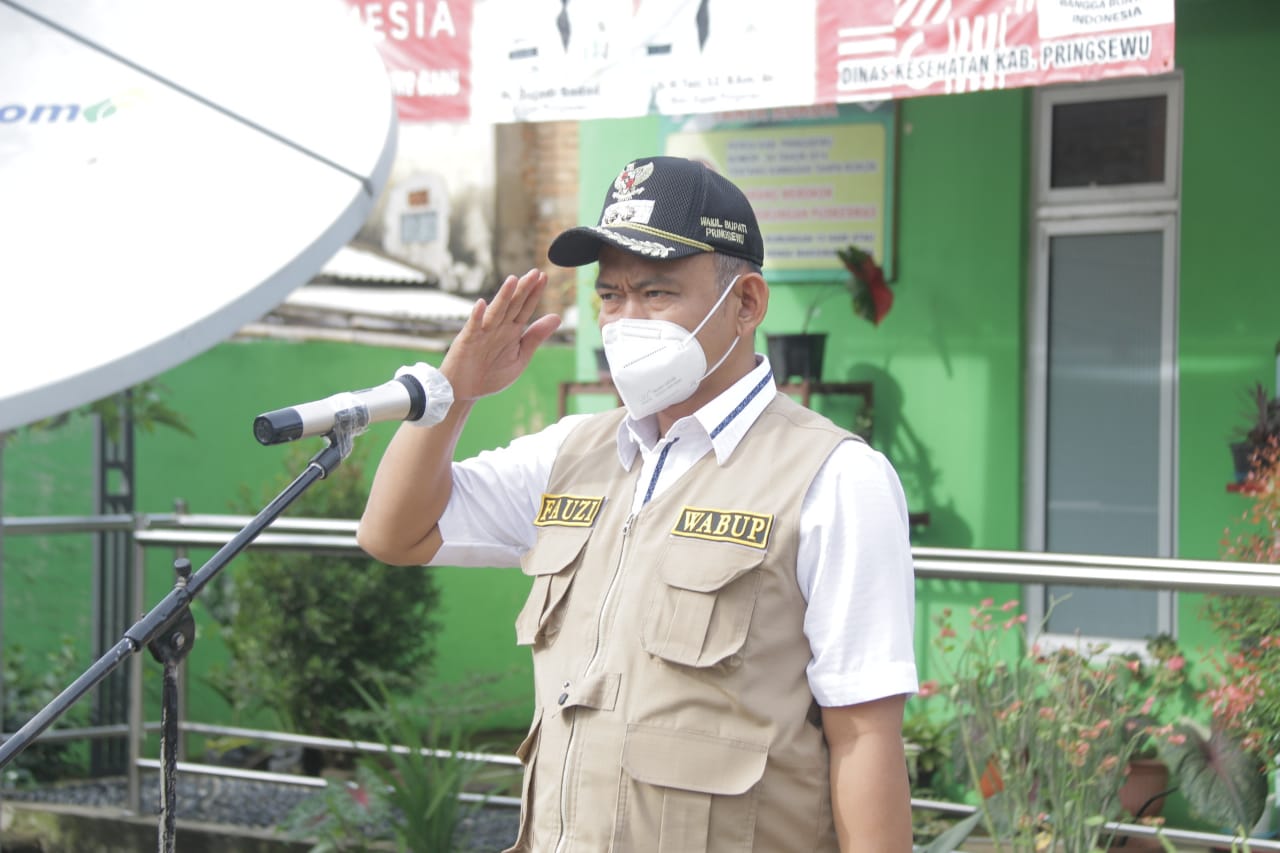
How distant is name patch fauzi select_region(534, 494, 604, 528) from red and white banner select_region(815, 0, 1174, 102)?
9.55ft

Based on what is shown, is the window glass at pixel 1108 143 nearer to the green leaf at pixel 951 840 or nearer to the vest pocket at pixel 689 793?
the green leaf at pixel 951 840

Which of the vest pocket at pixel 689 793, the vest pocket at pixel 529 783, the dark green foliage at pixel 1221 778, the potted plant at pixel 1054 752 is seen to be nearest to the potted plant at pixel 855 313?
the potted plant at pixel 1054 752

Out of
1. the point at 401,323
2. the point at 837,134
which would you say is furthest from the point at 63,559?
the point at 401,323

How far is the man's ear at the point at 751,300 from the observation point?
212 centimetres

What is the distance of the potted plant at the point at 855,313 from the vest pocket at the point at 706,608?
3952mm

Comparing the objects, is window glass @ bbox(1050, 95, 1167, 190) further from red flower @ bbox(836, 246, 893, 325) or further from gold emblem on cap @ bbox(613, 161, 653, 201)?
gold emblem on cap @ bbox(613, 161, 653, 201)

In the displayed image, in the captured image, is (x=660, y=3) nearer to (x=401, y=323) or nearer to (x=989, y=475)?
(x=989, y=475)

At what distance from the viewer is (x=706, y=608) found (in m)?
1.91

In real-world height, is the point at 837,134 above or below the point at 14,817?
above

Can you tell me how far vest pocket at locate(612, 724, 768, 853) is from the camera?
73.5 inches

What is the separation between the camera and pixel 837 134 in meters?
6.03

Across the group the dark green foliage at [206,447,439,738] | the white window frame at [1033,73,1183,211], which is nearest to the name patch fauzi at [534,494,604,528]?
the white window frame at [1033,73,1183,211]

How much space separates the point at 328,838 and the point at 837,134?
11.3 feet

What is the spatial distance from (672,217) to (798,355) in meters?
3.84
